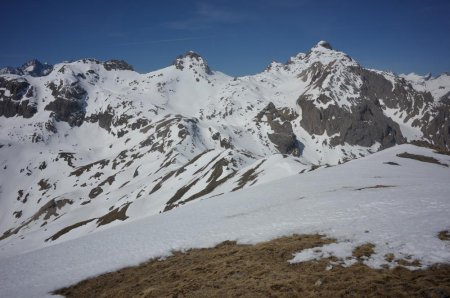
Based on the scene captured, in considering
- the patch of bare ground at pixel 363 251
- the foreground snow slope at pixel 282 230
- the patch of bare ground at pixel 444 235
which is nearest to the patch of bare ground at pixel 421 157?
→ the foreground snow slope at pixel 282 230

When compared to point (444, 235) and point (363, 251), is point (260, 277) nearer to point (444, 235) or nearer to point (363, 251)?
point (363, 251)

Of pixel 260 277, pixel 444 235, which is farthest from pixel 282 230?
pixel 444 235

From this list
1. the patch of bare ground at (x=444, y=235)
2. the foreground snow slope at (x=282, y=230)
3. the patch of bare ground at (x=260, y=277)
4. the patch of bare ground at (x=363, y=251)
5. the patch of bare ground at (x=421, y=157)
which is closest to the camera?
the patch of bare ground at (x=260, y=277)

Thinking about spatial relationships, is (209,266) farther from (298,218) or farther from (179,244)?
(298,218)

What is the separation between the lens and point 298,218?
25609mm

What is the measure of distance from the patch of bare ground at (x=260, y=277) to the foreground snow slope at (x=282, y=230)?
1.00 metres

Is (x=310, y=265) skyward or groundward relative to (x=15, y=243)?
skyward

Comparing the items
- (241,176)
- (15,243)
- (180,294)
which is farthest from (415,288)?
(15,243)

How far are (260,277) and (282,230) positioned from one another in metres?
7.29

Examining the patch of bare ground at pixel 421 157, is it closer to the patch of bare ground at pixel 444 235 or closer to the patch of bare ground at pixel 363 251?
the patch of bare ground at pixel 444 235

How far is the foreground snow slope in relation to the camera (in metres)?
18.2

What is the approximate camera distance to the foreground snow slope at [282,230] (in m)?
18.2

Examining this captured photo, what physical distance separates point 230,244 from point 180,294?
701 cm

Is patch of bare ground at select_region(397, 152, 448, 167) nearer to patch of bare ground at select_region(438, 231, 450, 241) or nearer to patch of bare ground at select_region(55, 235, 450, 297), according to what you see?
patch of bare ground at select_region(438, 231, 450, 241)
